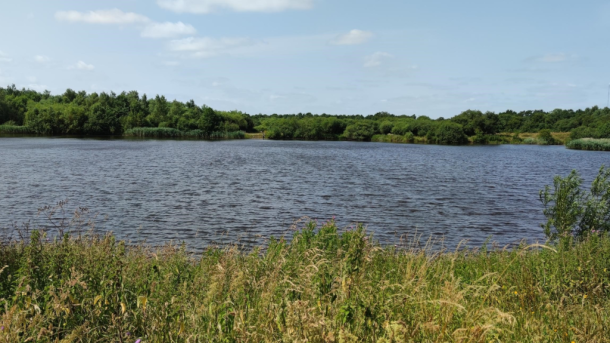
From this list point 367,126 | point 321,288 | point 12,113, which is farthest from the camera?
point 367,126

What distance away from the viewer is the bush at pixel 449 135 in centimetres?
14462

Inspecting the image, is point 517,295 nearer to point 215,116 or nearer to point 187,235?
point 187,235

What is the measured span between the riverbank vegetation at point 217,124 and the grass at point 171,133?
287 millimetres

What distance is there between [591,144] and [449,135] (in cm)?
4174

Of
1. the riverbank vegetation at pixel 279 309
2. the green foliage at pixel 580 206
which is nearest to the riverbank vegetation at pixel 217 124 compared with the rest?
the green foliage at pixel 580 206

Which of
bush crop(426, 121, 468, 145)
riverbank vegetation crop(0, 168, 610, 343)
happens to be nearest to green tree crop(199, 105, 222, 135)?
bush crop(426, 121, 468, 145)

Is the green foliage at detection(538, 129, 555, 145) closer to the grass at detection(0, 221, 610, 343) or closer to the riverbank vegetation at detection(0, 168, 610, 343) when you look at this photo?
the riverbank vegetation at detection(0, 168, 610, 343)

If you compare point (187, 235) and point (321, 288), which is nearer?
point (321, 288)

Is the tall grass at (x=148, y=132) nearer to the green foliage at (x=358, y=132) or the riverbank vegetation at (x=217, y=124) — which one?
the riverbank vegetation at (x=217, y=124)

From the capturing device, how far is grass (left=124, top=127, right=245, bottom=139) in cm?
12744

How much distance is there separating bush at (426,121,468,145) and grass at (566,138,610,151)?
32990 mm

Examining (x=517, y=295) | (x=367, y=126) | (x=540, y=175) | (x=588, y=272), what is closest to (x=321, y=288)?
(x=517, y=295)

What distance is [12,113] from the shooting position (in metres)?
126

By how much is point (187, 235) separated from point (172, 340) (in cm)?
1363
